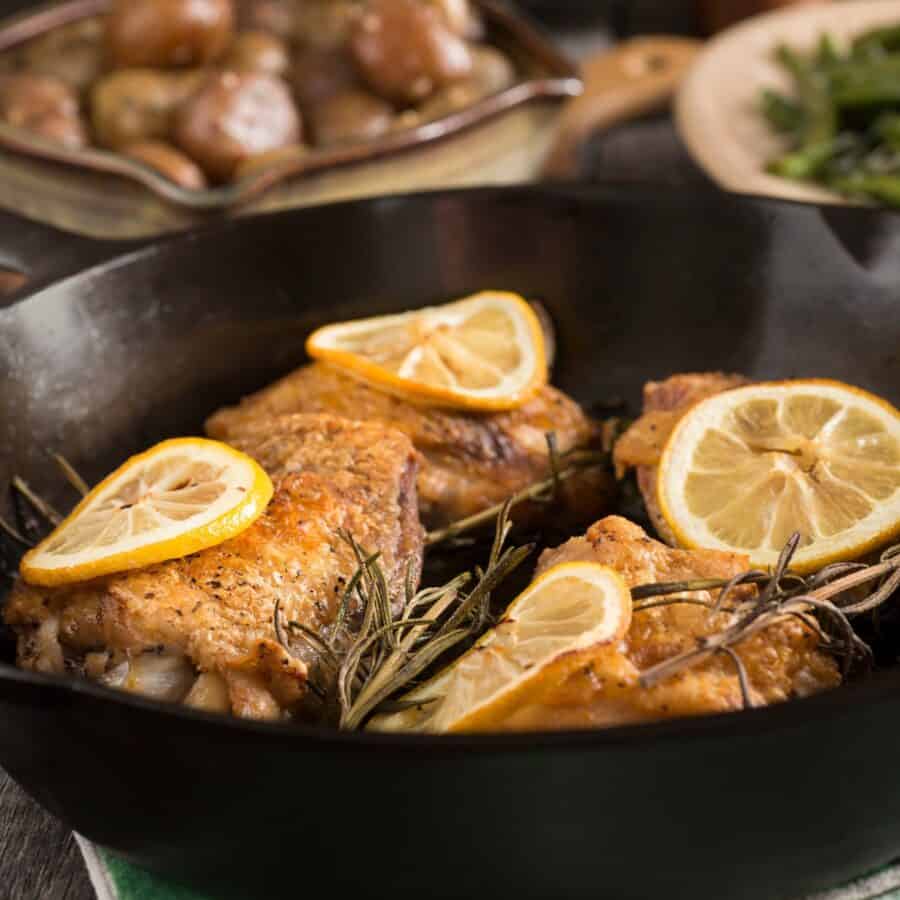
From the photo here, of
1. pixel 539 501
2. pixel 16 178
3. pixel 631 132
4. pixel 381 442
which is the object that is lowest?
pixel 631 132

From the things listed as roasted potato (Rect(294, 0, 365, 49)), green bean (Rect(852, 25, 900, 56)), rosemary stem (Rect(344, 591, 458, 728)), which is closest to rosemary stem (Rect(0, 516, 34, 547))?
rosemary stem (Rect(344, 591, 458, 728))

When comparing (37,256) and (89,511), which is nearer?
(89,511)

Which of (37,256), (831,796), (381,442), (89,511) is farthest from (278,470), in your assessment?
(831,796)

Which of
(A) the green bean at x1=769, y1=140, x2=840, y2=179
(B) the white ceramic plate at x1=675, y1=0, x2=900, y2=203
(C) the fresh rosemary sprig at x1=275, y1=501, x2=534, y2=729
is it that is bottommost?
(A) the green bean at x1=769, y1=140, x2=840, y2=179

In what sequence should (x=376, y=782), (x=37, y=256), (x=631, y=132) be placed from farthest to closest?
(x=631, y=132)
(x=37, y=256)
(x=376, y=782)

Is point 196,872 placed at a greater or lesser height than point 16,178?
lesser

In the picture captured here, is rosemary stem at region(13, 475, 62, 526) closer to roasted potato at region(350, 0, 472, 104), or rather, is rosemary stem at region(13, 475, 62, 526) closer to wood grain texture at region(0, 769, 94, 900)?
wood grain texture at region(0, 769, 94, 900)

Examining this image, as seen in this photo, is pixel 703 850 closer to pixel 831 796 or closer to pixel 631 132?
pixel 831 796

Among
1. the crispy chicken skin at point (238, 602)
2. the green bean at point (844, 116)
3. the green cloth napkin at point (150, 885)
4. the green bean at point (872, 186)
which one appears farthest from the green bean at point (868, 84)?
the green cloth napkin at point (150, 885)

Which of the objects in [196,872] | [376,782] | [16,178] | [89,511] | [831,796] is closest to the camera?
[376,782]
